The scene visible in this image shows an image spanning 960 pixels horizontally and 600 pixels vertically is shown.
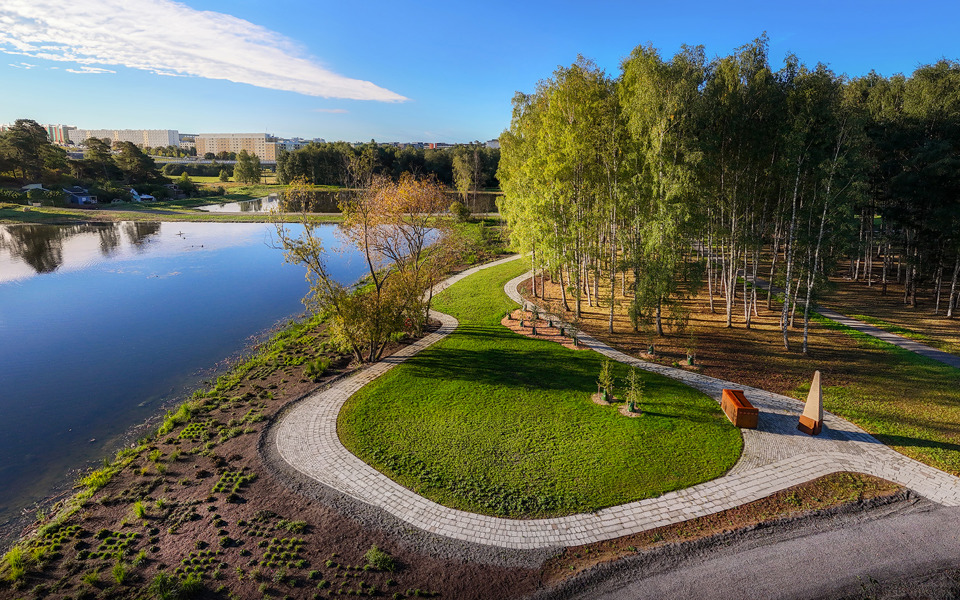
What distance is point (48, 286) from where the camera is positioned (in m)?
28.9

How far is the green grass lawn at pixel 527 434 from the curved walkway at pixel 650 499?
29cm

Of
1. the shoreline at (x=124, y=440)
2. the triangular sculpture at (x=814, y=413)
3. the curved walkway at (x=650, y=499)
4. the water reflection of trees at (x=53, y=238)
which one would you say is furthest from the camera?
the water reflection of trees at (x=53, y=238)

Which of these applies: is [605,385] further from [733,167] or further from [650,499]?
[733,167]

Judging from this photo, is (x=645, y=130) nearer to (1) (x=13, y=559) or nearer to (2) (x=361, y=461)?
(2) (x=361, y=461)

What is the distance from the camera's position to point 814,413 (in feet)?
39.6

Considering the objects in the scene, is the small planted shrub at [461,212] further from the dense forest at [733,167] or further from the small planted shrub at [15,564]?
the small planted shrub at [15,564]

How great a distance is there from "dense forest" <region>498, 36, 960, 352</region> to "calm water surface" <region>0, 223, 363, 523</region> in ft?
55.0

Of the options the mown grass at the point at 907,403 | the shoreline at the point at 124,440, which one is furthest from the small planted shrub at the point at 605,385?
the shoreline at the point at 124,440

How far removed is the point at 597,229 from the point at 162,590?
21.8m

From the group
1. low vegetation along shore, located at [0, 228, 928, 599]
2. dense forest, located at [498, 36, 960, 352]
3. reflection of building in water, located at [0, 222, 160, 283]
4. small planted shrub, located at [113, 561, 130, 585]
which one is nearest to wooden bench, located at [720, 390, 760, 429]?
low vegetation along shore, located at [0, 228, 928, 599]

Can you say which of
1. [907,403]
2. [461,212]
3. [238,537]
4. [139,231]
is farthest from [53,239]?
[907,403]

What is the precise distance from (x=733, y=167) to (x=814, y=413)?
35.8 feet

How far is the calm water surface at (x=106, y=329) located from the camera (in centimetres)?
1286

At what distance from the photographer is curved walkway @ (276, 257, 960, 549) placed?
29.3 feet
